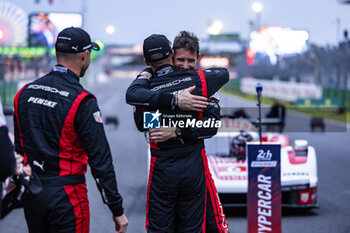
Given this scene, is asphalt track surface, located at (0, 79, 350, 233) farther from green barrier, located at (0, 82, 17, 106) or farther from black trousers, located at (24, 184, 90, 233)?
green barrier, located at (0, 82, 17, 106)

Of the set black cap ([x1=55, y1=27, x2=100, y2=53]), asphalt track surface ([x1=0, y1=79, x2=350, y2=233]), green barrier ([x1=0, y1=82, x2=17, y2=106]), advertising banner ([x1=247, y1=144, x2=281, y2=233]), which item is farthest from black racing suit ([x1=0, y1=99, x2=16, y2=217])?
green barrier ([x1=0, y1=82, x2=17, y2=106])

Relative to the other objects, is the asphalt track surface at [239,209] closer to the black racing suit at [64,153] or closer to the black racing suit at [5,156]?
the black racing suit at [64,153]

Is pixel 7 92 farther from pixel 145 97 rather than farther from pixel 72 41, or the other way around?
pixel 72 41

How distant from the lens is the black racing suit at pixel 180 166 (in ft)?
13.2

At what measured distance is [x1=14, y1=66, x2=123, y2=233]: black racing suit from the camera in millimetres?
3467

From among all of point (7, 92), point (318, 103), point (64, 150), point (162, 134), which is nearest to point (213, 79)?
point (162, 134)

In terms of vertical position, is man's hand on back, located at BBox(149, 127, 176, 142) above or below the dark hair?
below

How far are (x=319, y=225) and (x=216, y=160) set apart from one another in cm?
159

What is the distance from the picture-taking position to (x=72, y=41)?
363cm

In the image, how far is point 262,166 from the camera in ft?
18.2

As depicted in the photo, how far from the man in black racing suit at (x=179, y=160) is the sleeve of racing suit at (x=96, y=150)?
606 mm

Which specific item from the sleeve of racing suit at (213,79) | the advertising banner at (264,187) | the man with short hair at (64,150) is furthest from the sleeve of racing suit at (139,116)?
the advertising banner at (264,187)

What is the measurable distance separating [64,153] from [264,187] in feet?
8.39

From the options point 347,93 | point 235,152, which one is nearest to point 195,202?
point 235,152
